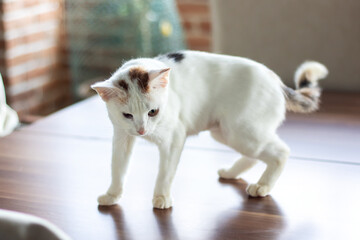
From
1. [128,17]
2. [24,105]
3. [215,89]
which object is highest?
[215,89]

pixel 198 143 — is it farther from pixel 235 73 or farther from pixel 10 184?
pixel 10 184

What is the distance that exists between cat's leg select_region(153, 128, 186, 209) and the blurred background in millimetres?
963

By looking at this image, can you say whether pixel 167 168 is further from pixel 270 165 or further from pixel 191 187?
pixel 270 165

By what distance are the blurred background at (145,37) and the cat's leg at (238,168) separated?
0.78 m

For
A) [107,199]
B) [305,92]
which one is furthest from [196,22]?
[107,199]

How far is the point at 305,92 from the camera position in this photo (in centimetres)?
134

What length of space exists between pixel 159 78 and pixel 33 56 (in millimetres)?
2080

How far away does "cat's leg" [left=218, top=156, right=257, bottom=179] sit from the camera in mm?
1308

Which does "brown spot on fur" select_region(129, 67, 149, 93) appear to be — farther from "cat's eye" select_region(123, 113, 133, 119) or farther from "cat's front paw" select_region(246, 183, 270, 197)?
"cat's front paw" select_region(246, 183, 270, 197)

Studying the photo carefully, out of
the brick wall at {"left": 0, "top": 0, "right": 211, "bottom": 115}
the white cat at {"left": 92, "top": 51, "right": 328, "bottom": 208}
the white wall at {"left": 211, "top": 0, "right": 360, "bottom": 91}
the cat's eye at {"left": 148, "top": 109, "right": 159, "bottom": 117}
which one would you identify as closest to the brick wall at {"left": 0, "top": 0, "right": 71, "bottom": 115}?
the brick wall at {"left": 0, "top": 0, "right": 211, "bottom": 115}

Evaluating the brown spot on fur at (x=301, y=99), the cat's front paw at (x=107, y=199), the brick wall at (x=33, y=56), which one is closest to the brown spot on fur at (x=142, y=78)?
the cat's front paw at (x=107, y=199)

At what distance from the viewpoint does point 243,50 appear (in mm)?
2072

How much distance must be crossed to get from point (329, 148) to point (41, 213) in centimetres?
77

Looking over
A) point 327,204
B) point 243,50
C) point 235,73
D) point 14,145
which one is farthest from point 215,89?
point 243,50
